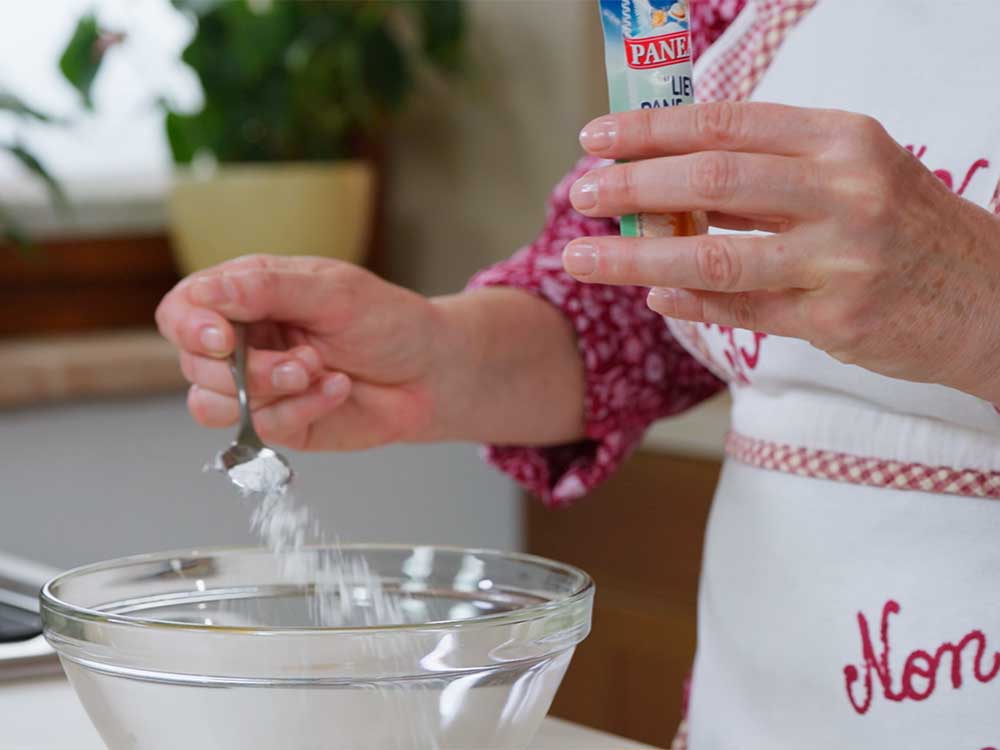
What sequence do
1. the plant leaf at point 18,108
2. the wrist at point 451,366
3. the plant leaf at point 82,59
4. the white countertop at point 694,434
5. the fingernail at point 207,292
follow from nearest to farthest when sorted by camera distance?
1. the fingernail at point 207,292
2. the wrist at point 451,366
3. the plant leaf at point 18,108
4. the white countertop at point 694,434
5. the plant leaf at point 82,59

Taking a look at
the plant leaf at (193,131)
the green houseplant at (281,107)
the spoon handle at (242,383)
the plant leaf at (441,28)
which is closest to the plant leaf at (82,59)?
the green houseplant at (281,107)

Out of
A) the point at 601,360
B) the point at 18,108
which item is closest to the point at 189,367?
the point at 601,360

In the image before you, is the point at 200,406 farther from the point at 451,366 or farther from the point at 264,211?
the point at 264,211

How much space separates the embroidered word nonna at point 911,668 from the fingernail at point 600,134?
1.03ft

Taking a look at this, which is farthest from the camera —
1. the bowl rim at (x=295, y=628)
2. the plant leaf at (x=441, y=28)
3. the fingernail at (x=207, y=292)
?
the plant leaf at (x=441, y=28)

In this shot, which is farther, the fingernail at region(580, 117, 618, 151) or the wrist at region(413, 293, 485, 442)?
the wrist at region(413, 293, 485, 442)

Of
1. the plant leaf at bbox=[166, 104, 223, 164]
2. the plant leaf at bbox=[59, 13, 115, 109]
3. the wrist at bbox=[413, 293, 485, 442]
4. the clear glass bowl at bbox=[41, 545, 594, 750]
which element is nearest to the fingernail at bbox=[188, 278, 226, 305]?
the wrist at bbox=[413, 293, 485, 442]

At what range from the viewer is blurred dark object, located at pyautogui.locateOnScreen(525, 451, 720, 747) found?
1.63m

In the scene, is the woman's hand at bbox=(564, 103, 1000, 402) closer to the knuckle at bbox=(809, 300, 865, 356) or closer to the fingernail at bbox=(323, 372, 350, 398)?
the knuckle at bbox=(809, 300, 865, 356)

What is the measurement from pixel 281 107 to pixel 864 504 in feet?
4.13

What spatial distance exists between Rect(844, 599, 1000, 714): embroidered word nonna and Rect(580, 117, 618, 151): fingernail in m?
0.31

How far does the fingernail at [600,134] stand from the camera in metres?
0.52

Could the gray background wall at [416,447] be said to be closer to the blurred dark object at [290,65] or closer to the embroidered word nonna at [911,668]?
the blurred dark object at [290,65]

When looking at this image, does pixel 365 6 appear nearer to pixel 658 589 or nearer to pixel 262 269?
pixel 658 589
